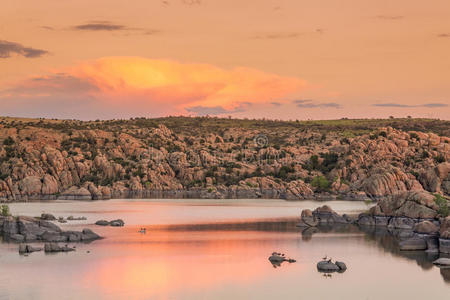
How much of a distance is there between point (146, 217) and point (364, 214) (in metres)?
39.9

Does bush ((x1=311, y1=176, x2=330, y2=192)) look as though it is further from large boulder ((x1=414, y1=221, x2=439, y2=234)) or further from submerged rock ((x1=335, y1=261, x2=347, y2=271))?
submerged rock ((x1=335, y1=261, x2=347, y2=271))

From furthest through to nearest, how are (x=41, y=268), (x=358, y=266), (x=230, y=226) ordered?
(x=230, y=226) → (x=358, y=266) → (x=41, y=268)

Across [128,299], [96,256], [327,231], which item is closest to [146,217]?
[327,231]

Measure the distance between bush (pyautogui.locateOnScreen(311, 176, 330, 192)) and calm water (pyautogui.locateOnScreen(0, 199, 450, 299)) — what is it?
104371mm

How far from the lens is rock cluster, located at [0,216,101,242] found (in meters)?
75.1

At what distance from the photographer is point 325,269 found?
187 feet

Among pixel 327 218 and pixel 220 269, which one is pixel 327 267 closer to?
pixel 220 269

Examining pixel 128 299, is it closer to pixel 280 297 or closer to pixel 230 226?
pixel 280 297

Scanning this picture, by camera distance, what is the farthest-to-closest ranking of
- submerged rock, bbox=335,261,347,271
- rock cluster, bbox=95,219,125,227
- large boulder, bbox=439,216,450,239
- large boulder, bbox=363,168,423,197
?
A: large boulder, bbox=363,168,423,197, rock cluster, bbox=95,219,125,227, large boulder, bbox=439,216,450,239, submerged rock, bbox=335,261,347,271

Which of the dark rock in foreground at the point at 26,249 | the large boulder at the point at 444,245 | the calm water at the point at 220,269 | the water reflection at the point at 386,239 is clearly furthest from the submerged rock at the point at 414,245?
the dark rock in foreground at the point at 26,249

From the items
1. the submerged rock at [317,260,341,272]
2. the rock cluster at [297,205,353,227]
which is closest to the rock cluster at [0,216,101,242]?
the submerged rock at [317,260,341,272]

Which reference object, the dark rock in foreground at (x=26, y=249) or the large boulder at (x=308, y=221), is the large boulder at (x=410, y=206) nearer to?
the large boulder at (x=308, y=221)

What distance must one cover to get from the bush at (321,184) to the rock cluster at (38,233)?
125538mm

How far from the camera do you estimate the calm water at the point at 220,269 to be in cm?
4766
